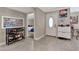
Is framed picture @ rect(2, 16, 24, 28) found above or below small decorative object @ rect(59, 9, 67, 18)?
below

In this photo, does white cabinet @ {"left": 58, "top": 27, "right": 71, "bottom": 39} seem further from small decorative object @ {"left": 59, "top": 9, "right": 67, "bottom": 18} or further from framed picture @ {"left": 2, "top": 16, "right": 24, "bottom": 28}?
framed picture @ {"left": 2, "top": 16, "right": 24, "bottom": 28}

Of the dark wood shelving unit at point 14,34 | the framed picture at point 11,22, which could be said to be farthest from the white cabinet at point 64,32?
the framed picture at point 11,22

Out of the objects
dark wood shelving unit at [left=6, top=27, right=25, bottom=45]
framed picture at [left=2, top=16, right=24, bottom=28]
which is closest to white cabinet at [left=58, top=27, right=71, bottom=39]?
dark wood shelving unit at [left=6, top=27, right=25, bottom=45]

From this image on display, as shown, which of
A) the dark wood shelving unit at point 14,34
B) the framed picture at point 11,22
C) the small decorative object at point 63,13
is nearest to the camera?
the framed picture at point 11,22

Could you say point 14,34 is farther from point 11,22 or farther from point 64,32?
point 64,32

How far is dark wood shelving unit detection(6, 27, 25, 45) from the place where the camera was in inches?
91.1

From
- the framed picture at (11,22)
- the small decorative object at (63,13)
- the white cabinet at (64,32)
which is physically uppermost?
the small decorative object at (63,13)

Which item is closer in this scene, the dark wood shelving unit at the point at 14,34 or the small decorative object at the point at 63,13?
the dark wood shelving unit at the point at 14,34

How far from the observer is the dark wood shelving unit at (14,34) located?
2.31 metres

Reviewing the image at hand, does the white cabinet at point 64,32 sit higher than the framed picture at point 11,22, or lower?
lower

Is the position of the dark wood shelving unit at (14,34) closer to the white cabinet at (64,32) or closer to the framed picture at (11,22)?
the framed picture at (11,22)
